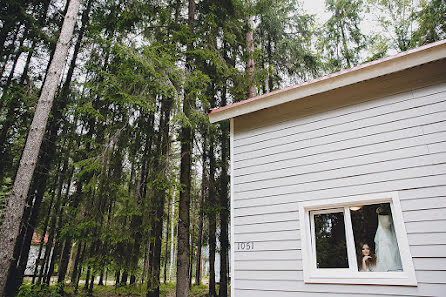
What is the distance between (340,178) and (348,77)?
1.59 m

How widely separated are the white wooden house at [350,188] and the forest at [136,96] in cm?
311

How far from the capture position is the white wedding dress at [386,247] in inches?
129

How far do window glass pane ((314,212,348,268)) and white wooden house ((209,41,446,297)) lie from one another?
0.04 ft

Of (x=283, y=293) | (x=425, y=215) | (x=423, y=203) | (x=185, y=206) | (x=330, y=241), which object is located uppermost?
(x=185, y=206)

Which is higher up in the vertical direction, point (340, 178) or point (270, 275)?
point (340, 178)

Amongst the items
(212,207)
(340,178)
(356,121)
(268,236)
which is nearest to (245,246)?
(268,236)

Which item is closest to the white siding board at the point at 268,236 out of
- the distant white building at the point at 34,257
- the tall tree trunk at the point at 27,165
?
the tall tree trunk at the point at 27,165

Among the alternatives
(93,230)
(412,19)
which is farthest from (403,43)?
(93,230)

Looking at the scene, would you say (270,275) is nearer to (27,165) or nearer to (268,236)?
(268,236)

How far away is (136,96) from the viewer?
21.4 ft

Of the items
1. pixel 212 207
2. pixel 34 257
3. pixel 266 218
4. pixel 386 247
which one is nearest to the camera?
pixel 386 247

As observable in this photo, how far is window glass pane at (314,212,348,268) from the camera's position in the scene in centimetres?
363

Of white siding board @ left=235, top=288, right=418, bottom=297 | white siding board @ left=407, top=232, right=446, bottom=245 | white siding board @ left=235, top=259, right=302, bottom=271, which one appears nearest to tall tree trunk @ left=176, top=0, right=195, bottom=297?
white siding board @ left=235, top=259, right=302, bottom=271

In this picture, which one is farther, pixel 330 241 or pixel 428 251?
pixel 330 241
